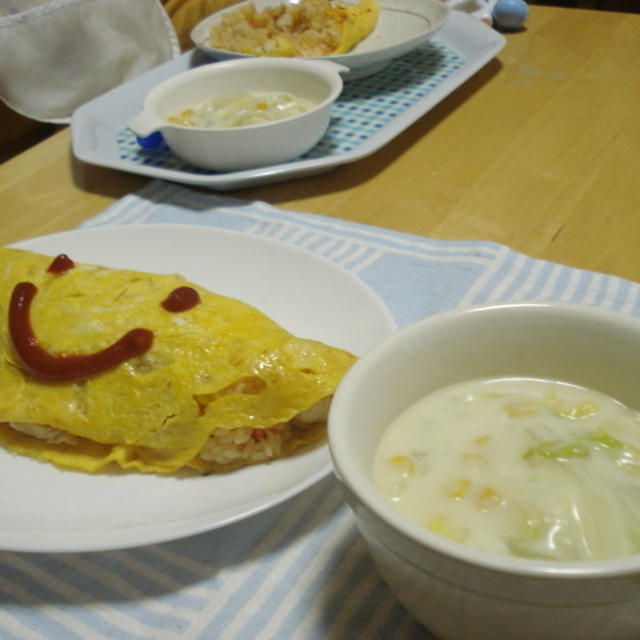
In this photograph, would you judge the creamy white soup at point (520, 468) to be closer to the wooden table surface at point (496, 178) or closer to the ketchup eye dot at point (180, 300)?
the ketchup eye dot at point (180, 300)

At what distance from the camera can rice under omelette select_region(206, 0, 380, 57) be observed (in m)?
2.30

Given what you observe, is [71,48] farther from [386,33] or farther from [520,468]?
[520,468]

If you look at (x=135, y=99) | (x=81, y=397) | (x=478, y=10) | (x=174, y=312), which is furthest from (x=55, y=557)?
(x=478, y=10)

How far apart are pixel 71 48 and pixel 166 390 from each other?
→ 263 centimetres

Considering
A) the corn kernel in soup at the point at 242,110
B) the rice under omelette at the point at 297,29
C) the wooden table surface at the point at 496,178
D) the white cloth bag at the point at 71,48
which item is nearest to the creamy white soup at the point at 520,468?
the wooden table surface at the point at 496,178

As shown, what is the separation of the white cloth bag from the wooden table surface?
1081 millimetres

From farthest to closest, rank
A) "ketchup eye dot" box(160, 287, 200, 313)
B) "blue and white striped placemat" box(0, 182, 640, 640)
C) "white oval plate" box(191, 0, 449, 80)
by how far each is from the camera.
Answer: "white oval plate" box(191, 0, 449, 80), "ketchup eye dot" box(160, 287, 200, 313), "blue and white striped placemat" box(0, 182, 640, 640)

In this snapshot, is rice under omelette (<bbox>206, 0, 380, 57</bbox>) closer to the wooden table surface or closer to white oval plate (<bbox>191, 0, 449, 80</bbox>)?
white oval plate (<bbox>191, 0, 449, 80</bbox>)

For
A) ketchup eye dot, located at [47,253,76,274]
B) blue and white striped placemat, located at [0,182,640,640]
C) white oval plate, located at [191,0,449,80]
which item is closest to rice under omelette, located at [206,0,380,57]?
white oval plate, located at [191,0,449,80]

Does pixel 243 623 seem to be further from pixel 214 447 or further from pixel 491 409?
pixel 491 409

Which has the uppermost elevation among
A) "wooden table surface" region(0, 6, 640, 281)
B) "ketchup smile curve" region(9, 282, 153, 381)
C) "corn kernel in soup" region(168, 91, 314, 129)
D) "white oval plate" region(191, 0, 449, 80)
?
"white oval plate" region(191, 0, 449, 80)

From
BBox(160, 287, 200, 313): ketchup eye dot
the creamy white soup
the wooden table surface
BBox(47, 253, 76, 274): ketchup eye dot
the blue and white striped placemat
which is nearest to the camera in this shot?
the creamy white soup

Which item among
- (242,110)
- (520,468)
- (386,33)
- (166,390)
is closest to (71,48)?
(386,33)

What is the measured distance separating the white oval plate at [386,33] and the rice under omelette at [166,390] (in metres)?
1.37
